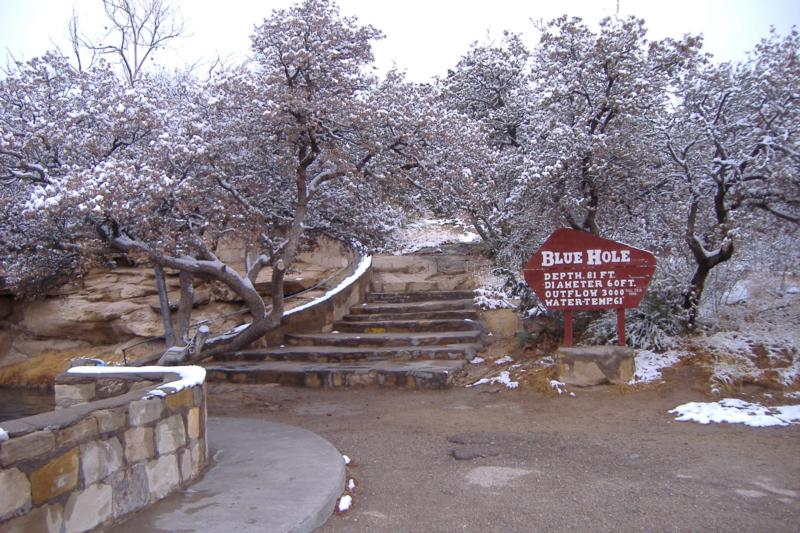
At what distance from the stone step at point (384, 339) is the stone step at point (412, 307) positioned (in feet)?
3.70

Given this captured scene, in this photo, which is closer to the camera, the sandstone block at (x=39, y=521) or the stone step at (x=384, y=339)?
the sandstone block at (x=39, y=521)

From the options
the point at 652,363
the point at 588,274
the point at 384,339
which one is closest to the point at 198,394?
the point at 588,274

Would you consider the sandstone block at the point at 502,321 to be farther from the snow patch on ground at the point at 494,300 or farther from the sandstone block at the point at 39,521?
the sandstone block at the point at 39,521

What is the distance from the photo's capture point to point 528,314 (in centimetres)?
1008

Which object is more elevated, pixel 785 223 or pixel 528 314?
pixel 785 223

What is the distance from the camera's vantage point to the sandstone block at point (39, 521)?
3275mm

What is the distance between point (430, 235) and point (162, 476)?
14.6m

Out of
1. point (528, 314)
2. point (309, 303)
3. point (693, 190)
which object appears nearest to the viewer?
point (693, 190)

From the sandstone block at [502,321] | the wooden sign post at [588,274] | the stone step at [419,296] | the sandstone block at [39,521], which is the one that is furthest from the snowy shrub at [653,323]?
the sandstone block at [39,521]

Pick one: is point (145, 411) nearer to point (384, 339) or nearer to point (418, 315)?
point (384, 339)

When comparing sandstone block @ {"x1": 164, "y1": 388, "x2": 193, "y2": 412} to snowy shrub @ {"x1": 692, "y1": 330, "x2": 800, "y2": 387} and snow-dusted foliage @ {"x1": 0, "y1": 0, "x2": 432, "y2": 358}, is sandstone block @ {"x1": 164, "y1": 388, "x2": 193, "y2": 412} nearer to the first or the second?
snow-dusted foliage @ {"x1": 0, "y1": 0, "x2": 432, "y2": 358}

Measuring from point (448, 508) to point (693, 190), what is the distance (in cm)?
575

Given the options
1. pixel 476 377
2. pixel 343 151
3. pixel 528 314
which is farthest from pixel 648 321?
pixel 343 151

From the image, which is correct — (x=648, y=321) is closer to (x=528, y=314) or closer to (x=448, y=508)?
(x=528, y=314)
